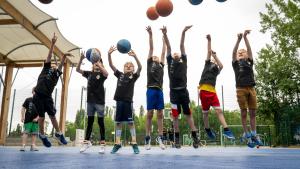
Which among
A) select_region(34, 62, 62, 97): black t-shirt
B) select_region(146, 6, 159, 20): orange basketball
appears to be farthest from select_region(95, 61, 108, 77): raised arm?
select_region(146, 6, 159, 20): orange basketball

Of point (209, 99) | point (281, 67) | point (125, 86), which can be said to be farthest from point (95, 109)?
point (281, 67)

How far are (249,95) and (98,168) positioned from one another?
468cm

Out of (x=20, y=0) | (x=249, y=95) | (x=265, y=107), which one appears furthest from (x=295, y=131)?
(x=20, y=0)

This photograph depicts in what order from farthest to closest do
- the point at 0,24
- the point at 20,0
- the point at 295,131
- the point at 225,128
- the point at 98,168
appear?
the point at 295,131, the point at 0,24, the point at 20,0, the point at 225,128, the point at 98,168

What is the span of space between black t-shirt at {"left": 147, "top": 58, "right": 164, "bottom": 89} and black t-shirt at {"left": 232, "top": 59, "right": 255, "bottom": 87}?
1.66m

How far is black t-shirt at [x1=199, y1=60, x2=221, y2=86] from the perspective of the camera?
6.59 m

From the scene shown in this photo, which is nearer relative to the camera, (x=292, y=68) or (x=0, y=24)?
(x=0, y=24)

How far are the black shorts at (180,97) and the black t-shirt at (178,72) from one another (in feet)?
0.28

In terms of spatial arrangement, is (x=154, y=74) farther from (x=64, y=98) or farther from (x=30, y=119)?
(x=64, y=98)

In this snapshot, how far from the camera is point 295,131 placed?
16219mm

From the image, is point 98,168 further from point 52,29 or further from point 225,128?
point 52,29

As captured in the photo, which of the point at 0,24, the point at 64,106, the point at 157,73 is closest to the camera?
the point at 157,73

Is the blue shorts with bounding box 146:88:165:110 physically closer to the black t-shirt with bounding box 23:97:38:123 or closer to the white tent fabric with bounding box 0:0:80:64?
the black t-shirt with bounding box 23:97:38:123

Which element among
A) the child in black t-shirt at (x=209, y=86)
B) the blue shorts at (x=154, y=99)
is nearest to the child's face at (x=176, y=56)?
the child in black t-shirt at (x=209, y=86)
